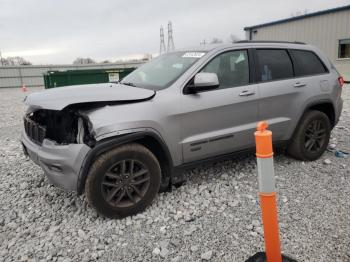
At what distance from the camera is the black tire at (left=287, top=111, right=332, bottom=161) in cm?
464

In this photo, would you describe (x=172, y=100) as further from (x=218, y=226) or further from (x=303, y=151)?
(x=303, y=151)

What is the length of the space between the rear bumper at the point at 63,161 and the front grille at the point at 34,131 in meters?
0.16

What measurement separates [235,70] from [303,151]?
5.37ft

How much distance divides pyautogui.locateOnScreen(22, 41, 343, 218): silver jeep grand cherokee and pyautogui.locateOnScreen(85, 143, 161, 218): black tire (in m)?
0.01

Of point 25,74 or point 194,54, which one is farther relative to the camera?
point 25,74

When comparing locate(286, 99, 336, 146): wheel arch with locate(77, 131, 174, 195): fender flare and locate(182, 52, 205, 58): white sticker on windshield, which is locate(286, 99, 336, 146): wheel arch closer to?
locate(182, 52, 205, 58): white sticker on windshield

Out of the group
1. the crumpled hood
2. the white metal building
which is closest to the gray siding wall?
the white metal building

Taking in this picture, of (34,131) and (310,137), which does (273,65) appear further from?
(34,131)

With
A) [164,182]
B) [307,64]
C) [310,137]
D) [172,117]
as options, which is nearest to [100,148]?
[172,117]

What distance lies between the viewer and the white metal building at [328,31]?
670 inches

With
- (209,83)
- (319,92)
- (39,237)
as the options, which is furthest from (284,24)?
(39,237)

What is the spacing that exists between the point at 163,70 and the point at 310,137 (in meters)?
2.39

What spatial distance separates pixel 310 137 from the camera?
4781 millimetres

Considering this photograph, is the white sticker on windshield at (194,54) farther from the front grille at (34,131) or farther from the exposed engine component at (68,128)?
the front grille at (34,131)
